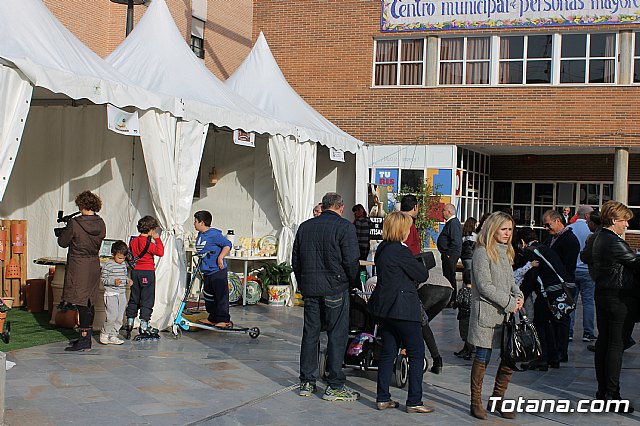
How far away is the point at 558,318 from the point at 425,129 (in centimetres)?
1119

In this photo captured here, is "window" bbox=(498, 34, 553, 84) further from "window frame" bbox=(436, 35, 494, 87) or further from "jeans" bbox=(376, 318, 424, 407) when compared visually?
"jeans" bbox=(376, 318, 424, 407)

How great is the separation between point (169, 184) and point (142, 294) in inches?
62.4

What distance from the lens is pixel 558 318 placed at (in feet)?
27.8

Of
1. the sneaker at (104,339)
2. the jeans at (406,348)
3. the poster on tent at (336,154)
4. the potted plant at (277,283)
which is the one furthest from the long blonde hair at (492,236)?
the poster on tent at (336,154)

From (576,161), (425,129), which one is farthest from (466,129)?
(576,161)

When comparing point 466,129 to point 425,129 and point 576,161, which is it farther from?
point 576,161

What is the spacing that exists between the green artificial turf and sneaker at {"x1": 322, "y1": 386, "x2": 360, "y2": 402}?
12.4ft

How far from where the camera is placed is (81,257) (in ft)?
28.5

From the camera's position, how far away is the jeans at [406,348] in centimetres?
A: 658

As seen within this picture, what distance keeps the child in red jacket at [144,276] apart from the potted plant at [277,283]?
4136mm

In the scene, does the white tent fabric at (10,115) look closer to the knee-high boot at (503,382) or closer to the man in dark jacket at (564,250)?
the knee-high boot at (503,382)

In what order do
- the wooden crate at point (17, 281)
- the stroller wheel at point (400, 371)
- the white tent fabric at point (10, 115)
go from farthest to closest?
the wooden crate at point (17, 281)
the stroller wheel at point (400, 371)
the white tent fabric at point (10, 115)

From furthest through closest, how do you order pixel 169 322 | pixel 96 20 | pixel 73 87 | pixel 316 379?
1. pixel 96 20
2. pixel 169 322
3. pixel 73 87
4. pixel 316 379

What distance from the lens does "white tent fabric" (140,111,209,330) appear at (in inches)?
397
